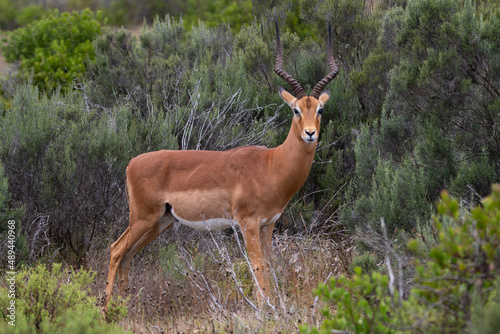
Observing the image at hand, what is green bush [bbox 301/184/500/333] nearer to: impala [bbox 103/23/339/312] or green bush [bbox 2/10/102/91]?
impala [bbox 103/23/339/312]

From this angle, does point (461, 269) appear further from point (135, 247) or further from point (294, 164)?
point (135, 247)

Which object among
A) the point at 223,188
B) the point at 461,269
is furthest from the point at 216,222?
the point at 461,269

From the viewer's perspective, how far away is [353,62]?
9789 millimetres

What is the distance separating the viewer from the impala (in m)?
5.75

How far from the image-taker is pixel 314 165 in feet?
28.0

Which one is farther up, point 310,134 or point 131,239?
point 310,134

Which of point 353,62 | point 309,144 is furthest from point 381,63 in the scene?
point 309,144

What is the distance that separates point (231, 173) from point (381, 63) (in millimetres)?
4049

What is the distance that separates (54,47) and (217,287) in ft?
37.0

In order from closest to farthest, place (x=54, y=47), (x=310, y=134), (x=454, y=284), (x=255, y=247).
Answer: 1. (x=454, y=284)
2. (x=310, y=134)
3. (x=255, y=247)
4. (x=54, y=47)

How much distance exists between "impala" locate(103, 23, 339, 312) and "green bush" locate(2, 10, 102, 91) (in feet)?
27.3

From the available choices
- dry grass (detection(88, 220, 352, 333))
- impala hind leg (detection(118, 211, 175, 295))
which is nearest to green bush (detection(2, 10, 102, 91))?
dry grass (detection(88, 220, 352, 333))

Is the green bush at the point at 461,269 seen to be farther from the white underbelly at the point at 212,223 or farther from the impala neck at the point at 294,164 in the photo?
the white underbelly at the point at 212,223

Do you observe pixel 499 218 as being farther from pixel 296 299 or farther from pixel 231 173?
pixel 231 173
